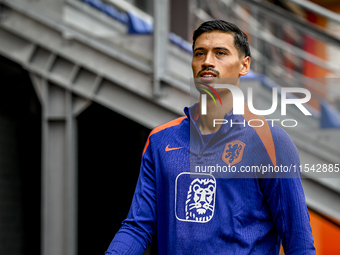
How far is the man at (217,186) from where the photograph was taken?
1.63m

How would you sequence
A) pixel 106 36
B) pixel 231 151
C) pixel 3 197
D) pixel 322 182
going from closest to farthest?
pixel 231 151 < pixel 322 182 < pixel 106 36 < pixel 3 197

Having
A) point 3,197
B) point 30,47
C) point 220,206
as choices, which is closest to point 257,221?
point 220,206

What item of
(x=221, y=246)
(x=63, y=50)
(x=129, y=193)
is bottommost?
(x=221, y=246)

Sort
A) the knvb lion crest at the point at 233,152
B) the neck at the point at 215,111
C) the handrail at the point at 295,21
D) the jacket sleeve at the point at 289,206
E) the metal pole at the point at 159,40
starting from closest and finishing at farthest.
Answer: the jacket sleeve at the point at 289,206
the knvb lion crest at the point at 233,152
the neck at the point at 215,111
the handrail at the point at 295,21
the metal pole at the point at 159,40

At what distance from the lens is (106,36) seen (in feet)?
16.8

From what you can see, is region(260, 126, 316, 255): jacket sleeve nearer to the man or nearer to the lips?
the man

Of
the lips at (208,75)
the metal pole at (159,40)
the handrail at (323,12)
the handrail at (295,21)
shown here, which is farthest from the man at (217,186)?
the metal pole at (159,40)

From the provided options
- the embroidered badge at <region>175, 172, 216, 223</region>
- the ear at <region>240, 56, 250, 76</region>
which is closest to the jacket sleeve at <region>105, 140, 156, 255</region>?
the embroidered badge at <region>175, 172, 216, 223</region>

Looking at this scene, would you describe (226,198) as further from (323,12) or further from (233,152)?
(323,12)

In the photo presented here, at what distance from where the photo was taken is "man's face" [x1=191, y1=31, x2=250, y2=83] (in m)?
1.76

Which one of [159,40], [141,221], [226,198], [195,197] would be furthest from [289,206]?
[159,40]

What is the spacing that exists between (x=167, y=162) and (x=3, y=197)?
481cm

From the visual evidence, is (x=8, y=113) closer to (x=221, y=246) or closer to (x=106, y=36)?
(x=106, y=36)

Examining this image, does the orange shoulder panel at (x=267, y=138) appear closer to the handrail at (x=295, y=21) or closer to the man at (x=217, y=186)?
the man at (x=217, y=186)
